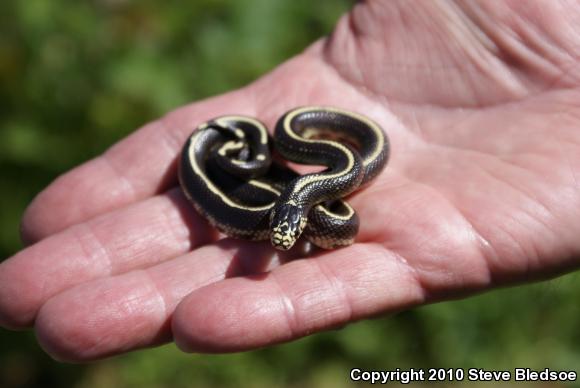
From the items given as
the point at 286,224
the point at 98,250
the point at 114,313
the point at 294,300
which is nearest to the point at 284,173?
the point at 286,224

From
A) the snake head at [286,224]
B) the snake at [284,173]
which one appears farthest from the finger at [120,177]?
the snake head at [286,224]

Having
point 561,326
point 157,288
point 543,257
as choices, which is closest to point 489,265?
point 543,257

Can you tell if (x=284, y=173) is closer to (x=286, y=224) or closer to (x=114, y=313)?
(x=286, y=224)

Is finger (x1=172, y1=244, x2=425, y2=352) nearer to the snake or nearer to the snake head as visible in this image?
the snake head

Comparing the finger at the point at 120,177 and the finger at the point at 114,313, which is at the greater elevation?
the finger at the point at 120,177

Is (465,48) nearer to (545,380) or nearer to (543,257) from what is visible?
(543,257)

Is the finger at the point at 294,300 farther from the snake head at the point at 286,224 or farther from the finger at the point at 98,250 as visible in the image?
the finger at the point at 98,250
